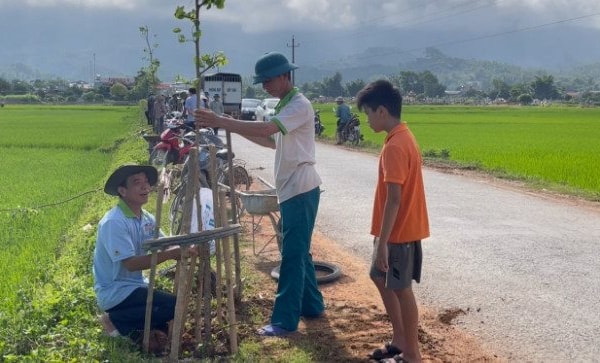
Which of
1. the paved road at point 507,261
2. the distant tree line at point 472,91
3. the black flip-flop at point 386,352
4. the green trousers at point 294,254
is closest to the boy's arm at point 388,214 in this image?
the black flip-flop at point 386,352

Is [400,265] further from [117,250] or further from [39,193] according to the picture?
[39,193]

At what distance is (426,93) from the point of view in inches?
5094

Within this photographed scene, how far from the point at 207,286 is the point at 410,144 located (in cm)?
157

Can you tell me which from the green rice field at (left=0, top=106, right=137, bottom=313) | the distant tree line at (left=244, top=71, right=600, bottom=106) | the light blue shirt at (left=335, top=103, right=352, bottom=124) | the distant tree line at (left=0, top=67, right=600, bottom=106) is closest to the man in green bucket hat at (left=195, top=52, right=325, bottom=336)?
the green rice field at (left=0, top=106, right=137, bottom=313)

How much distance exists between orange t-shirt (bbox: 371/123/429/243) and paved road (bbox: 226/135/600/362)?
4.00 ft

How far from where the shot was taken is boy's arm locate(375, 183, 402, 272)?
3.73m

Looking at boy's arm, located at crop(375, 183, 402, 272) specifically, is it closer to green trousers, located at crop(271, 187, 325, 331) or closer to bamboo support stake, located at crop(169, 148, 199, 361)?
green trousers, located at crop(271, 187, 325, 331)

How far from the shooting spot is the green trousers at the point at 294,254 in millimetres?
4543

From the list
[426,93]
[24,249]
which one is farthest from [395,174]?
[426,93]

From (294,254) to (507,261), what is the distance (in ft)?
9.90

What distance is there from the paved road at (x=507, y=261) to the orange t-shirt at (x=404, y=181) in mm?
1218

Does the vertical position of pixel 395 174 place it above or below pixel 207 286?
above

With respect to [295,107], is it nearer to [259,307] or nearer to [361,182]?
[259,307]

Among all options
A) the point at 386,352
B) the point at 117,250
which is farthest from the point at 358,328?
the point at 117,250
